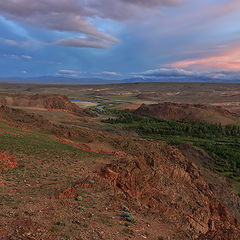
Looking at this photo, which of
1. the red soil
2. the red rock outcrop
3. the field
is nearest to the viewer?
the field

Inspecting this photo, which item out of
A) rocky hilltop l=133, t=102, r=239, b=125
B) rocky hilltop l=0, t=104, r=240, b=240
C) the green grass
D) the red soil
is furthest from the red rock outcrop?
rocky hilltop l=133, t=102, r=239, b=125

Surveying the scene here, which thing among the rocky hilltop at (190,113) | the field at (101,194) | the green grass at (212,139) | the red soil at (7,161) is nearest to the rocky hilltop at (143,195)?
the field at (101,194)

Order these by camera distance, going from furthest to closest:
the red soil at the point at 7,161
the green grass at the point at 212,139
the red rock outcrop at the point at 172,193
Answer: the green grass at the point at 212,139 → the red soil at the point at 7,161 → the red rock outcrop at the point at 172,193

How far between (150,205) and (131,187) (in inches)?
79.8

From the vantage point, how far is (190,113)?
2928 inches

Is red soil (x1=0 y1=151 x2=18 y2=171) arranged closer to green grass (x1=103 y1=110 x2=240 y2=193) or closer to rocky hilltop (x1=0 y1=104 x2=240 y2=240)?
rocky hilltop (x1=0 y1=104 x2=240 y2=240)

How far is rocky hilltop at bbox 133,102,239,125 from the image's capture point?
2744 inches

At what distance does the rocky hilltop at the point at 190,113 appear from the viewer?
69688 mm

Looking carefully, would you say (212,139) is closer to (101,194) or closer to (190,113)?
(190,113)

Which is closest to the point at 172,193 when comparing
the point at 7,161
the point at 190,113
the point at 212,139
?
the point at 7,161

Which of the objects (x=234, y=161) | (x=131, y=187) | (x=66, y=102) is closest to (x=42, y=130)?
(x=131, y=187)

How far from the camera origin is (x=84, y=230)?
27.3 ft

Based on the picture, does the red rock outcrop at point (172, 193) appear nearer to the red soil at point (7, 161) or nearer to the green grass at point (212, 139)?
the red soil at point (7, 161)

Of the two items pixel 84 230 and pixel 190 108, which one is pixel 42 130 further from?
pixel 190 108
